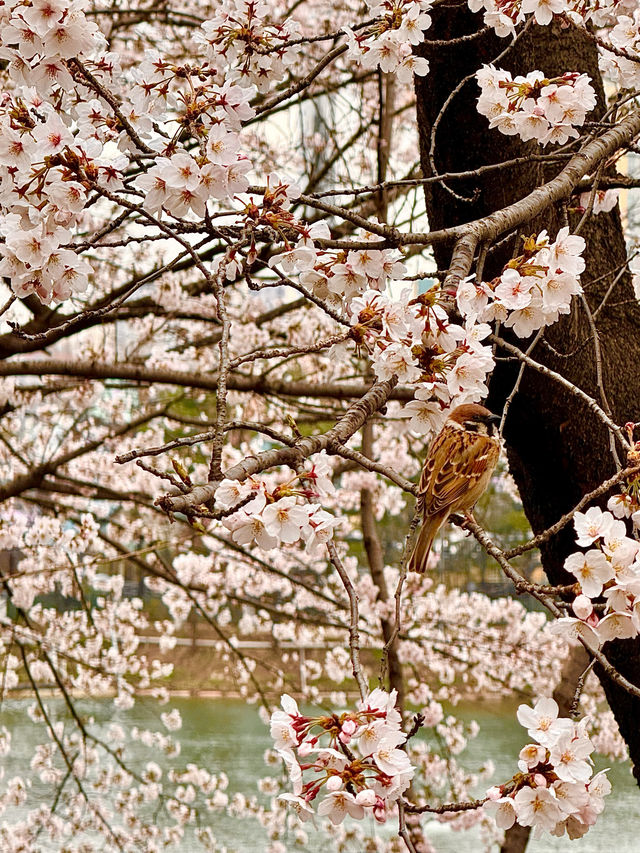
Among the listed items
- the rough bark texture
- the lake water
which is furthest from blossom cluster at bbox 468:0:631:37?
the lake water

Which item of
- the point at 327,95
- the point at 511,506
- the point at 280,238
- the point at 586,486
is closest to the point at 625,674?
the point at 586,486

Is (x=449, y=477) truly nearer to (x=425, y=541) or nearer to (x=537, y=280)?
(x=425, y=541)

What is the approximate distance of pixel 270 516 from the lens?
100cm

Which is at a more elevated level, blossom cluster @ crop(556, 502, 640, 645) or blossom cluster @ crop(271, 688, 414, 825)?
blossom cluster @ crop(556, 502, 640, 645)

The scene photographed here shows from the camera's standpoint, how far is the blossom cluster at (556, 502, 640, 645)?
994mm

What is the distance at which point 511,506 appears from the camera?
7.53 m

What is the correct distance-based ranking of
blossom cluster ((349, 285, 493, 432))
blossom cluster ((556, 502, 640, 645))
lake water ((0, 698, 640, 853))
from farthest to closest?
lake water ((0, 698, 640, 853))
blossom cluster ((349, 285, 493, 432))
blossom cluster ((556, 502, 640, 645))

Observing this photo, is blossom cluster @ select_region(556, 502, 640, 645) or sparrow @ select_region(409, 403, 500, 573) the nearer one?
blossom cluster @ select_region(556, 502, 640, 645)

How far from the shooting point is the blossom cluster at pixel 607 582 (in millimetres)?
994

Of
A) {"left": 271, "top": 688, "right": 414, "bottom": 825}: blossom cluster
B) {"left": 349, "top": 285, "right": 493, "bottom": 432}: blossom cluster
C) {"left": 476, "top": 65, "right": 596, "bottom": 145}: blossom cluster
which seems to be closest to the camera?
{"left": 271, "top": 688, "right": 414, "bottom": 825}: blossom cluster

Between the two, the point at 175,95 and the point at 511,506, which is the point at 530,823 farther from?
the point at 511,506

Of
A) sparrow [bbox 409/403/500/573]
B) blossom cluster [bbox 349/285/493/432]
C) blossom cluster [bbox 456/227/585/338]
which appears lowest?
sparrow [bbox 409/403/500/573]

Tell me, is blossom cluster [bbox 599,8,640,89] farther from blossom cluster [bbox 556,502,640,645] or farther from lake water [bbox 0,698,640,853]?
lake water [bbox 0,698,640,853]

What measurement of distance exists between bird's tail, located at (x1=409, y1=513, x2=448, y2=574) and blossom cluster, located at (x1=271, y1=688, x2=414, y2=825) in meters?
0.47
